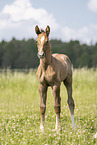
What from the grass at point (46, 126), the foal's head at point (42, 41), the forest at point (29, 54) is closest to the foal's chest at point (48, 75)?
the foal's head at point (42, 41)

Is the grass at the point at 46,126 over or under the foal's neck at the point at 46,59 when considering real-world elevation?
under

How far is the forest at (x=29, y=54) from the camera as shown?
130ft

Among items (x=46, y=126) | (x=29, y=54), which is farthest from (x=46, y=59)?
(x=29, y=54)

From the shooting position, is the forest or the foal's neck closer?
the foal's neck

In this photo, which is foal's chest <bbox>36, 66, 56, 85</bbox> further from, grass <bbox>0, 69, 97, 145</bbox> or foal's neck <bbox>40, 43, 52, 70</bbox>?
grass <bbox>0, 69, 97, 145</bbox>

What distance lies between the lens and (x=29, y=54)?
136ft

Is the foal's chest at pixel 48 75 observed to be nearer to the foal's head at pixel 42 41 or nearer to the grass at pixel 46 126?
the foal's head at pixel 42 41

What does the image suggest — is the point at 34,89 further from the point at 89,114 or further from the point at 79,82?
the point at 89,114

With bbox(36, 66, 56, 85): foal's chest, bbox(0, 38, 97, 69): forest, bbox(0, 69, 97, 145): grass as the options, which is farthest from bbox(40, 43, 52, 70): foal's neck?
bbox(0, 38, 97, 69): forest

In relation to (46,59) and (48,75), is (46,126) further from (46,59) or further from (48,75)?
(46,59)

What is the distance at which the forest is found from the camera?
39.8 metres

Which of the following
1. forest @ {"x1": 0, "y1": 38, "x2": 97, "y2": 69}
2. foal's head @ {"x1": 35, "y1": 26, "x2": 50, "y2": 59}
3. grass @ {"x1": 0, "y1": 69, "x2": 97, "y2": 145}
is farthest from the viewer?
forest @ {"x1": 0, "y1": 38, "x2": 97, "y2": 69}

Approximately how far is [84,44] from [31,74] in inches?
1470

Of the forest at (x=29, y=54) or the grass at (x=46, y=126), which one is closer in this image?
the grass at (x=46, y=126)
